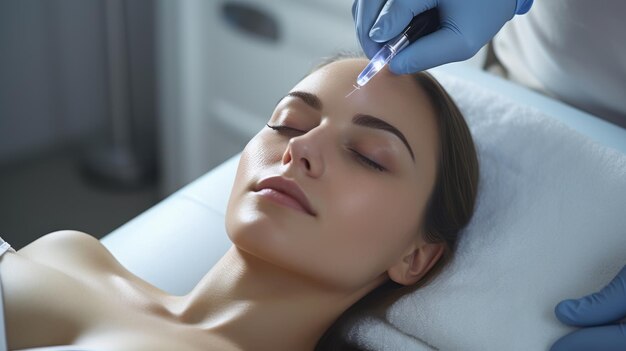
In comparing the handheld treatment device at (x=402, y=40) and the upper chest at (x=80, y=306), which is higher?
the handheld treatment device at (x=402, y=40)

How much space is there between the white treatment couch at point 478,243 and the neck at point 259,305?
0.14 m

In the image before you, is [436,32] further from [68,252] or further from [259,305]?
[68,252]

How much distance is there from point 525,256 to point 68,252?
0.74m

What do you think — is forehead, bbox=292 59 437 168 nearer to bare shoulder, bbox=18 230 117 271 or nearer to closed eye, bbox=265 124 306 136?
closed eye, bbox=265 124 306 136

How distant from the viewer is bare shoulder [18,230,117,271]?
118 centimetres

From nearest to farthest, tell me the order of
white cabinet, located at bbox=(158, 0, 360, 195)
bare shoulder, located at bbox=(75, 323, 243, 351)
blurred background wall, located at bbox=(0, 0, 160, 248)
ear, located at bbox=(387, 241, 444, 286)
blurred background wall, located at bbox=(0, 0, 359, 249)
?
bare shoulder, located at bbox=(75, 323, 243, 351) → ear, located at bbox=(387, 241, 444, 286) → white cabinet, located at bbox=(158, 0, 360, 195) → blurred background wall, located at bbox=(0, 0, 359, 249) → blurred background wall, located at bbox=(0, 0, 160, 248)

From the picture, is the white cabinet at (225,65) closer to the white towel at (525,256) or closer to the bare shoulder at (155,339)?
the white towel at (525,256)

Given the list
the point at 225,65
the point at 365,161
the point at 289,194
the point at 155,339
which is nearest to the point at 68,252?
the point at 155,339

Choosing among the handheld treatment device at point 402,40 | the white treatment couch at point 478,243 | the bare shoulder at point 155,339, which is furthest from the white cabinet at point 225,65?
the bare shoulder at point 155,339

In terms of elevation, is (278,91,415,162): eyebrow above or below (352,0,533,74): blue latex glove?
below

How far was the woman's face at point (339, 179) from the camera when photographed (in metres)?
1.07

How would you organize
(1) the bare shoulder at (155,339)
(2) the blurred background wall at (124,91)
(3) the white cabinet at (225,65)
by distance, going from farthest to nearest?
(2) the blurred background wall at (124,91) → (3) the white cabinet at (225,65) → (1) the bare shoulder at (155,339)

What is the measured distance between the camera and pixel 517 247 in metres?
1.26

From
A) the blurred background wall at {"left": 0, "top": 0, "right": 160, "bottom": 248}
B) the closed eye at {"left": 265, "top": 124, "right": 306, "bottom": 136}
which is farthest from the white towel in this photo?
the blurred background wall at {"left": 0, "top": 0, "right": 160, "bottom": 248}
